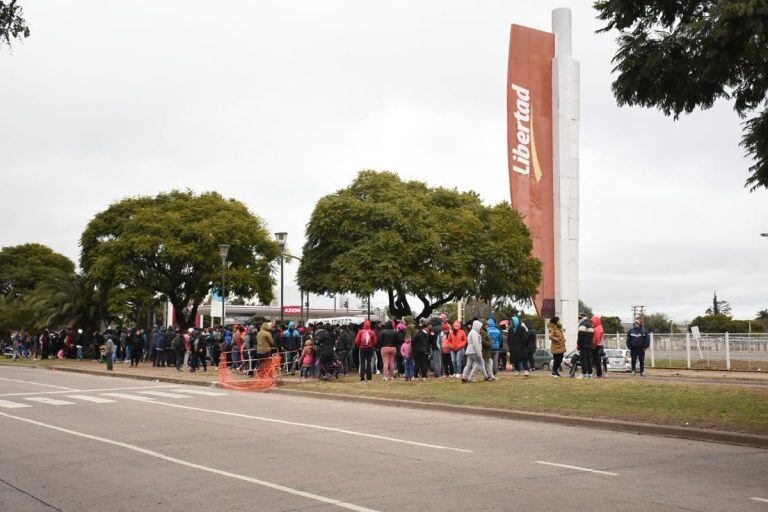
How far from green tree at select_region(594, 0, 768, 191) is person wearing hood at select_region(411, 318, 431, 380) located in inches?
445

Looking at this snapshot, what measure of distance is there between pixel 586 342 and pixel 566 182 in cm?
3249

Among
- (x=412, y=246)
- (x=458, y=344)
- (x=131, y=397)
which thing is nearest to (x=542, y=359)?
(x=412, y=246)

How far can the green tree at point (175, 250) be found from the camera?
47.9m

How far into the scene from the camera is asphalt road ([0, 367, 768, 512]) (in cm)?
780

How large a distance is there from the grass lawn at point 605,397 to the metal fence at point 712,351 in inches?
556

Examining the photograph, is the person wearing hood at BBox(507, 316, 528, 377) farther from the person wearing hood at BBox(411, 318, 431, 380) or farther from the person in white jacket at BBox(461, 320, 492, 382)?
the person wearing hood at BBox(411, 318, 431, 380)

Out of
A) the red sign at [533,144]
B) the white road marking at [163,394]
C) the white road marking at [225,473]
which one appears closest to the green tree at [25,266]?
the red sign at [533,144]

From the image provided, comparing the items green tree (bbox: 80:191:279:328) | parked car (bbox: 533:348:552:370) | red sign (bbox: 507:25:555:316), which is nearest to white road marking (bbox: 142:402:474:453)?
parked car (bbox: 533:348:552:370)


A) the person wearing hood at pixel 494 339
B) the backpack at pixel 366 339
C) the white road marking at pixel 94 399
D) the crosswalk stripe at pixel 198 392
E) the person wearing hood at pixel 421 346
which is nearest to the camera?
the white road marking at pixel 94 399

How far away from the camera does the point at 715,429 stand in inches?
496

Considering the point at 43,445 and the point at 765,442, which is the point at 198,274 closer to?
the point at 43,445

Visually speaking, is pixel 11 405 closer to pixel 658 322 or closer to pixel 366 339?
pixel 366 339

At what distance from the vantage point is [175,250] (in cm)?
4775

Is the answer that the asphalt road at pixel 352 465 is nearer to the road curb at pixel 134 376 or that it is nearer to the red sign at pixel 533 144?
the road curb at pixel 134 376
